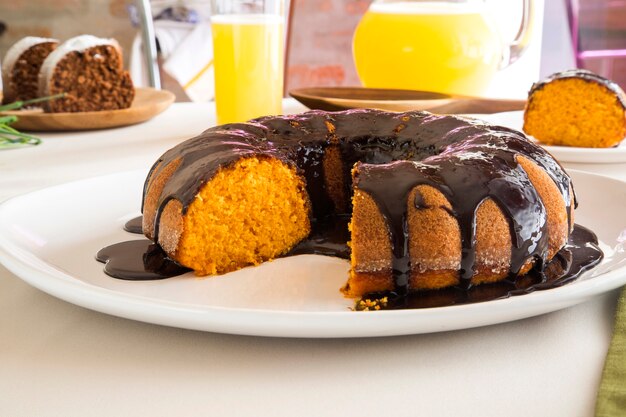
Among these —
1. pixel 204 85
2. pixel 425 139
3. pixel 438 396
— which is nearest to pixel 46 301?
pixel 438 396

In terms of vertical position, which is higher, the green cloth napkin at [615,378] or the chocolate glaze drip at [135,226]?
the green cloth napkin at [615,378]

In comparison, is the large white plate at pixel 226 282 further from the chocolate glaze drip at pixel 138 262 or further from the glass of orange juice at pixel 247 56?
the glass of orange juice at pixel 247 56

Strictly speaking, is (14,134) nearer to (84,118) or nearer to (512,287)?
(84,118)

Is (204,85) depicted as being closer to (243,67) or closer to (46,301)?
(243,67)

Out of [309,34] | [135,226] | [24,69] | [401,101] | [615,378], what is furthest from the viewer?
[309,34]

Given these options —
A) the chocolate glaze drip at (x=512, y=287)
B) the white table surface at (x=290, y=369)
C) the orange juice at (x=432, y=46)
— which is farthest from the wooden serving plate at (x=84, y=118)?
the chocolate glaze drip at (x=512, y=287)

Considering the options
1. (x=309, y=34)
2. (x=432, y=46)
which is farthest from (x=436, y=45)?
(x=309, y=34)

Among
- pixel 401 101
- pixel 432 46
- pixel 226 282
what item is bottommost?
pixel 226 282
